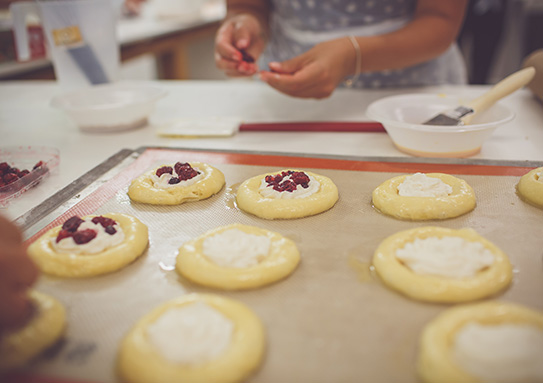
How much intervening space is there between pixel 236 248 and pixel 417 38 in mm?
1488

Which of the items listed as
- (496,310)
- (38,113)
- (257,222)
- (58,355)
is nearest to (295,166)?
(257,222)

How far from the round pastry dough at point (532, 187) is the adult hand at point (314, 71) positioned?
33.9 inches

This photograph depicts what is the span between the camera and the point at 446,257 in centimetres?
114

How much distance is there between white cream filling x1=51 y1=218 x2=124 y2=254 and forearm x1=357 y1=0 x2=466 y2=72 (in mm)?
1405

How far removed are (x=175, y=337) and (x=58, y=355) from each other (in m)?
0.25

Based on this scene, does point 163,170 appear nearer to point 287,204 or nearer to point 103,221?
point 103,221

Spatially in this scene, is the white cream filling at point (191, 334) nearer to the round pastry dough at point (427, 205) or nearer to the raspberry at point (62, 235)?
the raspberry at point (62, 235)

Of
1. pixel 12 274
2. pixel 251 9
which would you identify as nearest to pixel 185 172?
pixel 12 274

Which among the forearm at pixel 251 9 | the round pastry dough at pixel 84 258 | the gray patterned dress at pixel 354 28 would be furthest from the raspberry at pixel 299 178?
the forearm at pixel 251 9

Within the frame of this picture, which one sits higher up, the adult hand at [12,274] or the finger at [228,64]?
the finger at [228,64]

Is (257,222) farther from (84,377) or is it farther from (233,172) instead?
(84,377)

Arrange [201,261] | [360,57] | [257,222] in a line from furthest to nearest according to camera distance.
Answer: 1. [360,57]
2. [257,222]
3. [201,261]

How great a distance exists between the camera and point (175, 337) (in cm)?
92

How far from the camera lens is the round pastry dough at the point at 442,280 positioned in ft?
3.46
